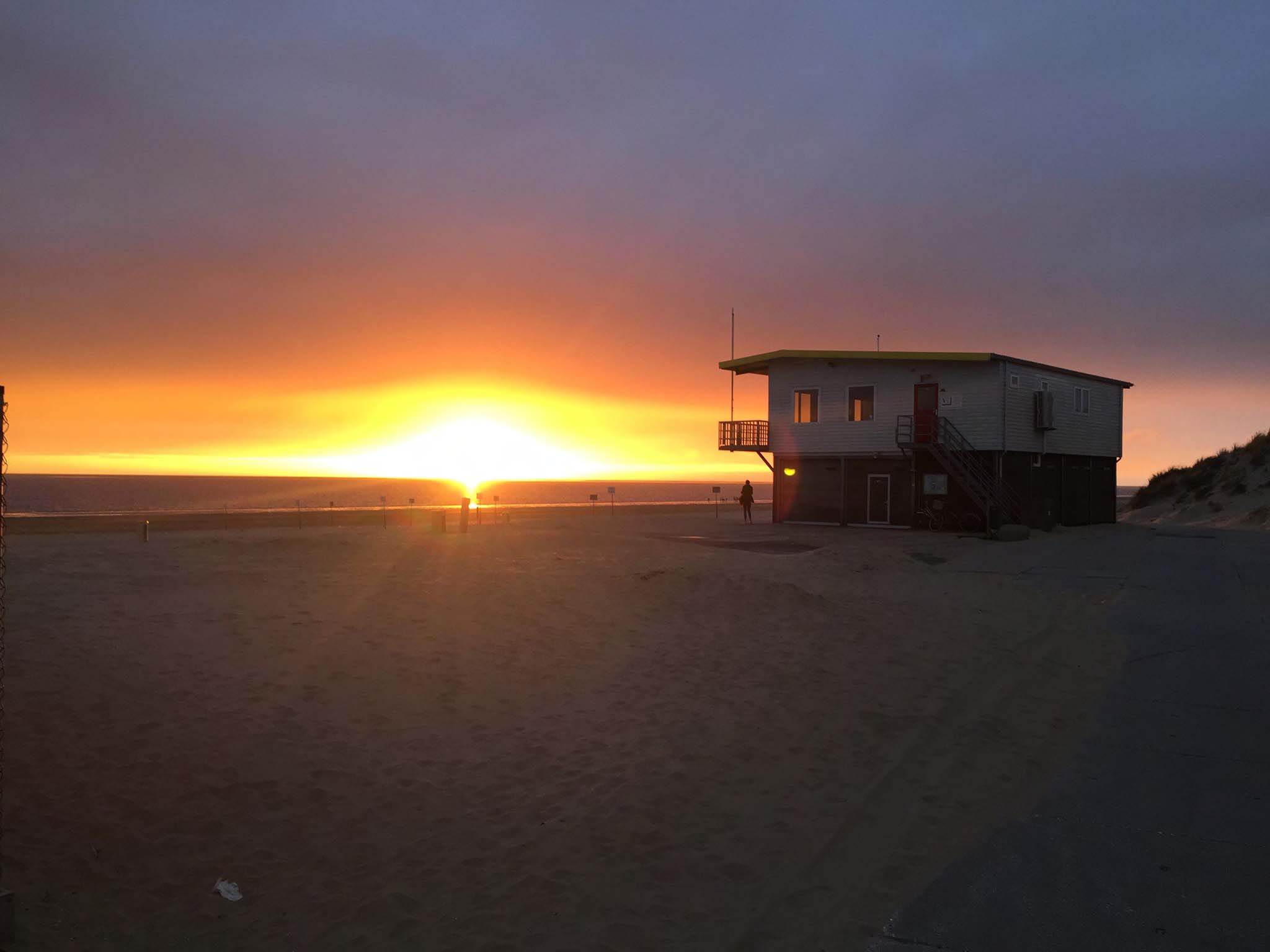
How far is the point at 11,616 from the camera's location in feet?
38.2

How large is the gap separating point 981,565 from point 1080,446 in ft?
65.2

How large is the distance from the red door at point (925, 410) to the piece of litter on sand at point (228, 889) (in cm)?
3048

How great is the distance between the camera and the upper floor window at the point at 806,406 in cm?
3719

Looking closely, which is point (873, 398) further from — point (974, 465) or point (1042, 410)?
point (1042, 410)

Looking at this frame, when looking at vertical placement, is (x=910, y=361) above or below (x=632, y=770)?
above

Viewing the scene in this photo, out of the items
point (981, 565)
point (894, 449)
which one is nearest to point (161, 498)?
point (894, 449)

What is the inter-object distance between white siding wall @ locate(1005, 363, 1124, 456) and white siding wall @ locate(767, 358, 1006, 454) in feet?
2.85

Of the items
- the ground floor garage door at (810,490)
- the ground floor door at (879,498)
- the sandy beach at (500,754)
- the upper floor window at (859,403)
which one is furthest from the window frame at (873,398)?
the sandy beach at (500,754)

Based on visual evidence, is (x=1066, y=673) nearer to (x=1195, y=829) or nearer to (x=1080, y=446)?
(x=1195, y=829)

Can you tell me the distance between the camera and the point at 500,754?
29.9ft

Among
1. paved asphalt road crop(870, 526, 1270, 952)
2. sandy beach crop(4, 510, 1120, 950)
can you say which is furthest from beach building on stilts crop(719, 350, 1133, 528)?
paved asphalt road crop(870, 526, 1270, 952)

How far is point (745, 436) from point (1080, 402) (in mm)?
14932

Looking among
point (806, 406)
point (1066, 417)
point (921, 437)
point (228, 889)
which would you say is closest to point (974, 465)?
point (921, 437)

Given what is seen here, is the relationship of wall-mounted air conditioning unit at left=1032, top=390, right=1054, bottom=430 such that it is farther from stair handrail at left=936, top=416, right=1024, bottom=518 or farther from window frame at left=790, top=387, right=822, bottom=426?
window frame at left=790, top=387, right=822, bottom=426
